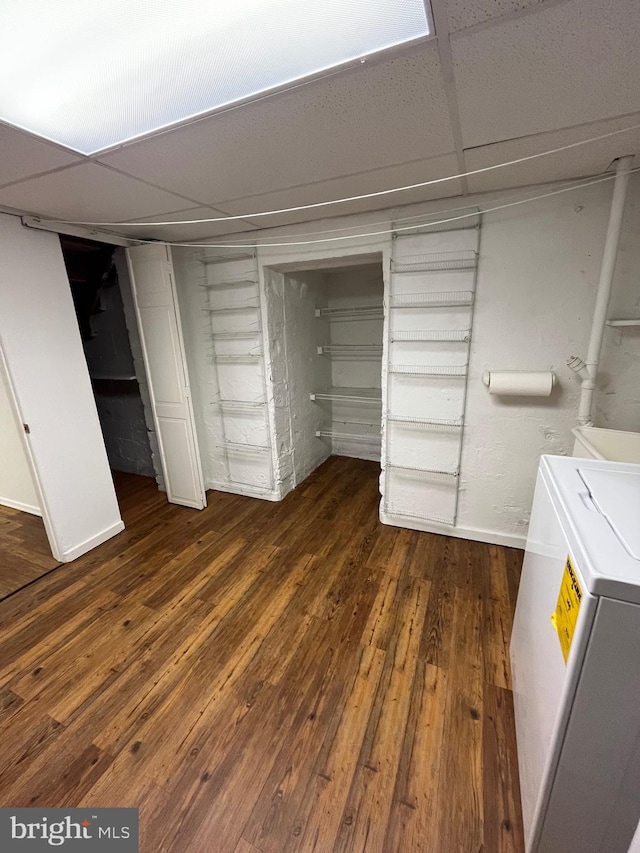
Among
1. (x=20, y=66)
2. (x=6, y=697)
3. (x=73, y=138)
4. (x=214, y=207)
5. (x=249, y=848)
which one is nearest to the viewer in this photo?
(x=20, y=66)

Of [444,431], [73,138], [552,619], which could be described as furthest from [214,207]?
A: [552,619]

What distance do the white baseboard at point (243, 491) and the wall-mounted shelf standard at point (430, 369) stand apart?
1.47 metres

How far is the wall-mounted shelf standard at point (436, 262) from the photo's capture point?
192cm

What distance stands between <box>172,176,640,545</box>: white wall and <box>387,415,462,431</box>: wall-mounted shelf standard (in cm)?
8

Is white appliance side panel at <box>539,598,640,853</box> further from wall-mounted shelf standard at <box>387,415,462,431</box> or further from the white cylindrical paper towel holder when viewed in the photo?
wall-mounted shelf standard at <box>387,415,462,431</box>

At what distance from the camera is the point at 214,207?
1.84 metres

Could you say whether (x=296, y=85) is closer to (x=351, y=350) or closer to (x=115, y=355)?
(x=351, y=350)

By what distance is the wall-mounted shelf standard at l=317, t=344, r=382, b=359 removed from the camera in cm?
339

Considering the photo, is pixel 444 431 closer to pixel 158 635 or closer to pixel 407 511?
pixel 407 511

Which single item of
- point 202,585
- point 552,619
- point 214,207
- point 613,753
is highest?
point 214,207

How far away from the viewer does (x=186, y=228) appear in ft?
7.27

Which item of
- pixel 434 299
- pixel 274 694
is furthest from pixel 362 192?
pixel 274 694

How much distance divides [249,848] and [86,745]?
2.30 feet

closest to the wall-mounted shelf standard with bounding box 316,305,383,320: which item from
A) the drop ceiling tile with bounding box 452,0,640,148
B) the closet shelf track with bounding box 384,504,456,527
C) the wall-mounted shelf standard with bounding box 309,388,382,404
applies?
the wall-mounted shelf standard with bounding box 309,388,382,404
